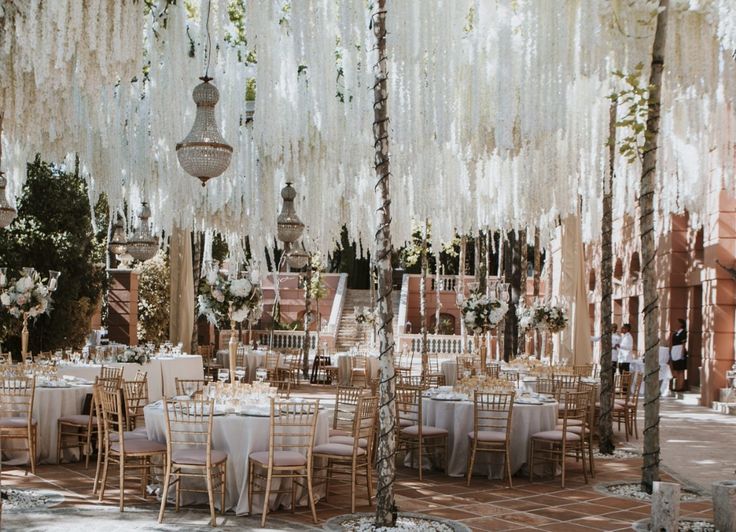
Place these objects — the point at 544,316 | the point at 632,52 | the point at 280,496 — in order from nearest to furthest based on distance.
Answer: the point at 280,496
the point at 632,52
the point at 544,316

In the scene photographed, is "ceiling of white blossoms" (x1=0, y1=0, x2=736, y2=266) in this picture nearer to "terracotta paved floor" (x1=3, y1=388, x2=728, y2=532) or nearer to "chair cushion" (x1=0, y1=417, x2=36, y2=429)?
"chair cushion" (x1=0, y1=417, x2=36, y2=429)

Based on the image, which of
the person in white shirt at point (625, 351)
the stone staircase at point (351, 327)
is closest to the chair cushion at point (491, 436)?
the person in white shirt at point (625, 351)

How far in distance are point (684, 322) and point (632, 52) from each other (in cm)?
928

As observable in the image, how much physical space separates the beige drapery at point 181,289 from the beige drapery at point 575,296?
524 centimetres

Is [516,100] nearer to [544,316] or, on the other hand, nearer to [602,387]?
[602,387]

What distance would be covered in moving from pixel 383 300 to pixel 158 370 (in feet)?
21.8

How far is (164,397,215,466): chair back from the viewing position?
5.38 metres

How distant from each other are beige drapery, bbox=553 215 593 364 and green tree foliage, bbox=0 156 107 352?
720 cm

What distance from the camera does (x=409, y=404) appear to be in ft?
24.0

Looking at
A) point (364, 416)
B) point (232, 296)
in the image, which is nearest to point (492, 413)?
point (364, 416)

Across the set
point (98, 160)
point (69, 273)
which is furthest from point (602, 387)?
point (69, 273)

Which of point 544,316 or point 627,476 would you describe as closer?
point 627,476

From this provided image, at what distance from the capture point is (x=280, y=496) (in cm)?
→ 578

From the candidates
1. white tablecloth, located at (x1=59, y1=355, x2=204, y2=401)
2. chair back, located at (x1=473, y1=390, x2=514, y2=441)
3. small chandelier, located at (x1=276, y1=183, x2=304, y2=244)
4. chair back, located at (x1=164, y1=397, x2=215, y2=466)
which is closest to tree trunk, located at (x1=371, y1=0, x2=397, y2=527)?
chair back, located at (x1=164, y1=397, x2=215, y2=466)
